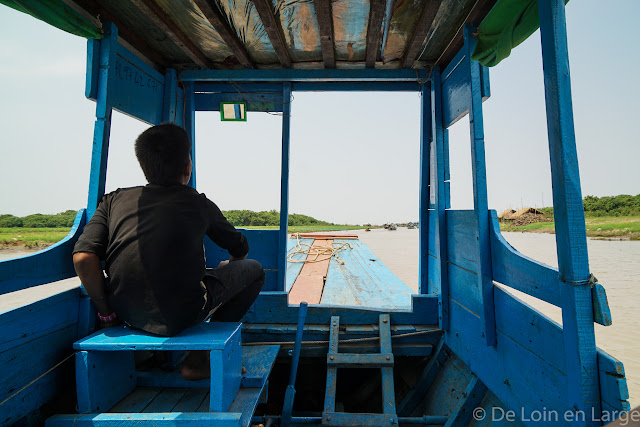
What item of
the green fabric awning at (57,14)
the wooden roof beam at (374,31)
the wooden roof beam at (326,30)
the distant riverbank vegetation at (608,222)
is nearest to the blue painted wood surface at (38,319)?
the green fabric awning at (57,14)

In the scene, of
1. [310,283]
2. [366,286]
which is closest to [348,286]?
[366,286]

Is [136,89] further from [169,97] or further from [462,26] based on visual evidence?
[462,26]

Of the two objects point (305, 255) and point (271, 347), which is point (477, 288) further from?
point (305, 255)

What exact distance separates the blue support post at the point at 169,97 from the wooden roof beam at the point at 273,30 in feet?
3.75

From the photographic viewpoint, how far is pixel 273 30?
263cm

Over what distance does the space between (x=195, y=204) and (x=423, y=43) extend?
250 centimetres

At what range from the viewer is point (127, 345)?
1580mm

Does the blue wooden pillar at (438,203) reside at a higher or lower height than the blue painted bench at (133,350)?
higher

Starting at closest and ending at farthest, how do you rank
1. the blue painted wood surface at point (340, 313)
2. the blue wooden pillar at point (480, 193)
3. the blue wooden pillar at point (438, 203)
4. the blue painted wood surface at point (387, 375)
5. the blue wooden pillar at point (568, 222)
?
1. the blue wooden pillar at point (568, 222)
2. the blue wooden pillar at point (480, 193)
3. the blue painted wood surface at point (387, 375)
4. the blue wooden pillar at point (438, 203)
5. the blue painted wood surface at point (340, 313)

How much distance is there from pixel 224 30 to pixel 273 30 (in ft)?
1.33

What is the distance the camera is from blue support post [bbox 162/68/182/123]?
3.27 m

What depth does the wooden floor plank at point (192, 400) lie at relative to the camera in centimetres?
185

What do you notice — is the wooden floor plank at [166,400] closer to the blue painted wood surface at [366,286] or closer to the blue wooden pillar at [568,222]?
the blue painted wood surface at [366,286]

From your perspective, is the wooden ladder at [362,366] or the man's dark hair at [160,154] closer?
the man's dark hair at [160,154]
